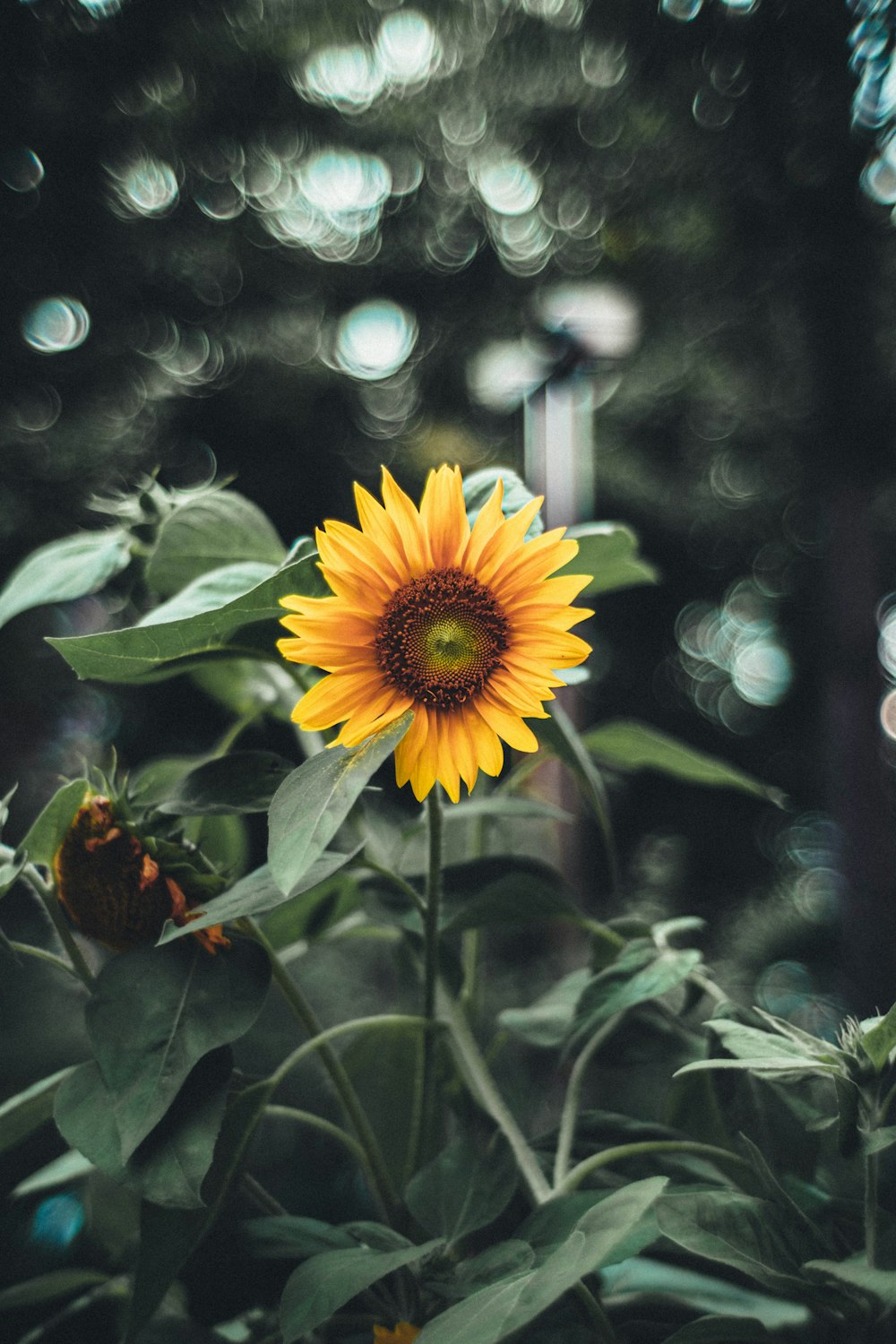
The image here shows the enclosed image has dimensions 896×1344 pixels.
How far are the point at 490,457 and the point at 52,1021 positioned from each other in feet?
2.41

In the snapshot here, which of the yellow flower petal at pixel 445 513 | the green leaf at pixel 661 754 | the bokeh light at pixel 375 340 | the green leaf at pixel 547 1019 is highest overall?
the bokeh light at pixel 375 340

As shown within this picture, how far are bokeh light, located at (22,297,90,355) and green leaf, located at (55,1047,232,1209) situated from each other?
0.78 meters

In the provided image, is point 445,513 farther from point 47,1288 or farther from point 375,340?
point 375,340

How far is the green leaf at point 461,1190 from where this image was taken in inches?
9.9

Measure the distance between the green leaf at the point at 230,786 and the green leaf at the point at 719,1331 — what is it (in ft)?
A: 0.51

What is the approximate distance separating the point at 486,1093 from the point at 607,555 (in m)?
0.18

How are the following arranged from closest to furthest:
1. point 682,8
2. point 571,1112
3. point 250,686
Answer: point 571,1112 → point 250,686 → point 682,8

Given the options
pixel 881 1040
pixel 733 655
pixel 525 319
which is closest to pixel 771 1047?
pixel 881 1040

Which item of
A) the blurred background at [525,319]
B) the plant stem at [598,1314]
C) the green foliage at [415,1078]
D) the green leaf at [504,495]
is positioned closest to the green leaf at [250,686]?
the green foliage at [415,1078]

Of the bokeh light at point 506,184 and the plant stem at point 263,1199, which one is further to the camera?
the bokeh light at point 506,184

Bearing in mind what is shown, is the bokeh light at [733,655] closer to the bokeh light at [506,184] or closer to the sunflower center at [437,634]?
the bokeh light at [506,184]

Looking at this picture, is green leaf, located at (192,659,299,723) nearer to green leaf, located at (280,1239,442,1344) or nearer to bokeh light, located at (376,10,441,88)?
green leaf, located at (280,1239,442,1344)

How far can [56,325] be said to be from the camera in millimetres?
864

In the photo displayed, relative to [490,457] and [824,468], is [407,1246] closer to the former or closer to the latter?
[490,457]
